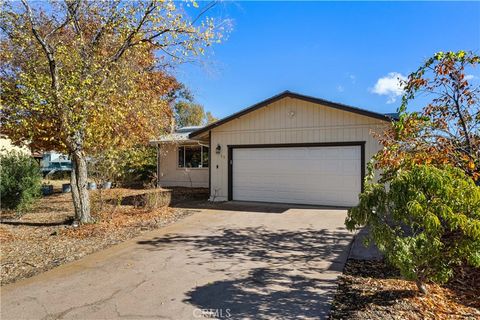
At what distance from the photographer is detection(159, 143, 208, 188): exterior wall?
17.4 meters

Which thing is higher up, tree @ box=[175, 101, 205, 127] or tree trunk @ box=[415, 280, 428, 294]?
tree @ box=[175, 101, 205, 127]

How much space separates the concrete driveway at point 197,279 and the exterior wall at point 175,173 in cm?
978

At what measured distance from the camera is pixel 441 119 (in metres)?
5.55


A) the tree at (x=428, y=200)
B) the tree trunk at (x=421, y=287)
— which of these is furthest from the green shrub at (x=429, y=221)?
the tree trunk at (x=421, y=287)

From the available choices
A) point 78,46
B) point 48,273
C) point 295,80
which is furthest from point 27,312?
point 295,80

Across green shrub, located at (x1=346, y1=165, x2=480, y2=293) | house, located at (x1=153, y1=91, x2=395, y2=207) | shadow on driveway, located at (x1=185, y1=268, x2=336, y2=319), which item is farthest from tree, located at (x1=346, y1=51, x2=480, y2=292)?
house, located at (x1=153, y1=91, x2=395, y2=207)

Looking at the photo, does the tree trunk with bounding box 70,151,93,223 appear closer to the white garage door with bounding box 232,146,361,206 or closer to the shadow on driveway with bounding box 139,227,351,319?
the shadow on driveway with bounding box 139,227,351,319

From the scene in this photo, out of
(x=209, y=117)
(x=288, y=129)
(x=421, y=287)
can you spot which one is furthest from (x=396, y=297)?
(x=209, y=117)

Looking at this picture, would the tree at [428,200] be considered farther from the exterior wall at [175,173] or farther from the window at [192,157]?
the exterior wall at [175,173]

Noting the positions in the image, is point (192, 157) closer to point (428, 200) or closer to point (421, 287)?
point (421, 287)

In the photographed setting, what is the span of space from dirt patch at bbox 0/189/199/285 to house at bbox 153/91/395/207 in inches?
122

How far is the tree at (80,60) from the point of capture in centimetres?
694

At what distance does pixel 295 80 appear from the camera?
16.6 meters

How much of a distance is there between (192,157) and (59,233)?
35.0 feet
